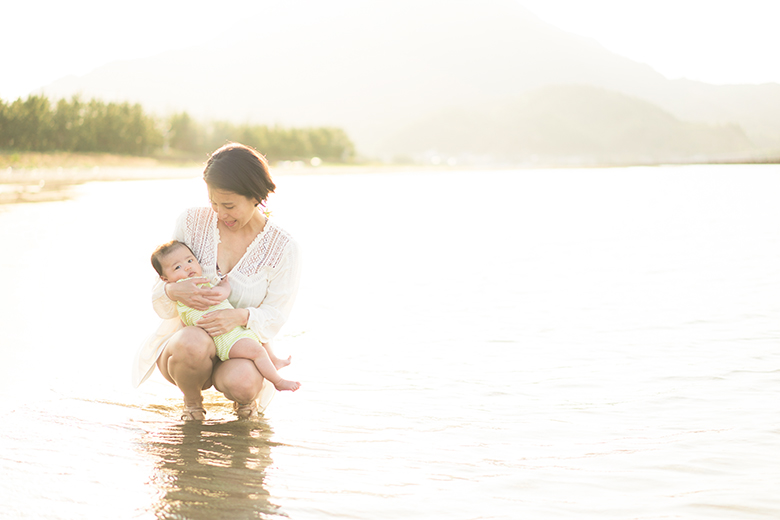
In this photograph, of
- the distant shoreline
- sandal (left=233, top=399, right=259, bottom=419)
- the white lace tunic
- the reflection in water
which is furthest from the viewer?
the distant shoreline

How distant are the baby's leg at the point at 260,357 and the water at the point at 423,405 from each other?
0.26 meters

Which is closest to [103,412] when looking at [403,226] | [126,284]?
[126,284]

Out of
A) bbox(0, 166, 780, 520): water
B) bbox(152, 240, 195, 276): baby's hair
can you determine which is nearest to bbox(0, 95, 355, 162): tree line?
bbox(0, 166, 780, 520): water

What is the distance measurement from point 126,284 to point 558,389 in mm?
5009

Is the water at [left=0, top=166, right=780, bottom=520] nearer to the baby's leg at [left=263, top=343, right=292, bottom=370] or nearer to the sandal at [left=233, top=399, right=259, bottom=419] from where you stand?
the sandal at [left=233, top=399, right=259, bottom=419]

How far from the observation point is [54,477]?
2.88 m

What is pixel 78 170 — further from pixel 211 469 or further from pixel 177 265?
pixel 211 469

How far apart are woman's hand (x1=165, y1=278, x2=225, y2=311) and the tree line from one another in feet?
139

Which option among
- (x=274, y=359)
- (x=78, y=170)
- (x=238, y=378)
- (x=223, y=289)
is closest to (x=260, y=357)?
(x=238, y=378)

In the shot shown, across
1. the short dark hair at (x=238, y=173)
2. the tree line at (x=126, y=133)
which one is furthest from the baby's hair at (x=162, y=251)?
the tree line at (x=126, y=133)

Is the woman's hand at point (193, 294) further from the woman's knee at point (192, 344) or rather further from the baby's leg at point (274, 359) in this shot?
the baby's leg at point (274, 359)

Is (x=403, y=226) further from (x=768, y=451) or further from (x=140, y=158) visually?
(x=140, y=158)

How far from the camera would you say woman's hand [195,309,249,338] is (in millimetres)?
3439

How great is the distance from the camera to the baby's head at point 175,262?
11.1 ft
